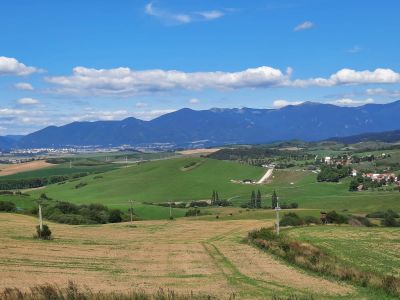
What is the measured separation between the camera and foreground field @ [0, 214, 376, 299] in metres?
29.7

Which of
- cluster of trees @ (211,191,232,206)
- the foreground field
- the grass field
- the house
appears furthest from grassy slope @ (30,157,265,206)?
the foreground field

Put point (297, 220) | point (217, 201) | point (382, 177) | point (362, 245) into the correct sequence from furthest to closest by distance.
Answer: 1. point (382, 177)
2. point (217, 201)
3. point (297, 220)
4. point (362, 245)

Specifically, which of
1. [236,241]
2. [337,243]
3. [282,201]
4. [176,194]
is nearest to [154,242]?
[236,241]

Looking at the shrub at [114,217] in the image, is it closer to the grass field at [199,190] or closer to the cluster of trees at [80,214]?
the cluster of trees at [80,214]

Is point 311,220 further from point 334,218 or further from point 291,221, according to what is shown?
point 291,221

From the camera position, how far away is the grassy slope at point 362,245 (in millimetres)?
39159

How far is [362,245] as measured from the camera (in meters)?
52.5

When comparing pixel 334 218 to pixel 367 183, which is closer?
pixel 334 218

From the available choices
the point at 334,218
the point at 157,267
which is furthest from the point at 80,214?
the point at 157,267

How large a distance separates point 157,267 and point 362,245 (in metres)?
22.8

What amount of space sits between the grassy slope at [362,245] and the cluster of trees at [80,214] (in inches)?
1542

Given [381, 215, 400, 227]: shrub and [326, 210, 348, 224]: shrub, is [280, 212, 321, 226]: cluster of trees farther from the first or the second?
[381, 215, 400, 227]: shrub

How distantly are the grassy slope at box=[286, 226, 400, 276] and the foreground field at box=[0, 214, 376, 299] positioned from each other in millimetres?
5841

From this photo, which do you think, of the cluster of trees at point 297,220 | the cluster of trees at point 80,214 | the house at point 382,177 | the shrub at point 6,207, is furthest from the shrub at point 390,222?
the house at point 382,177
